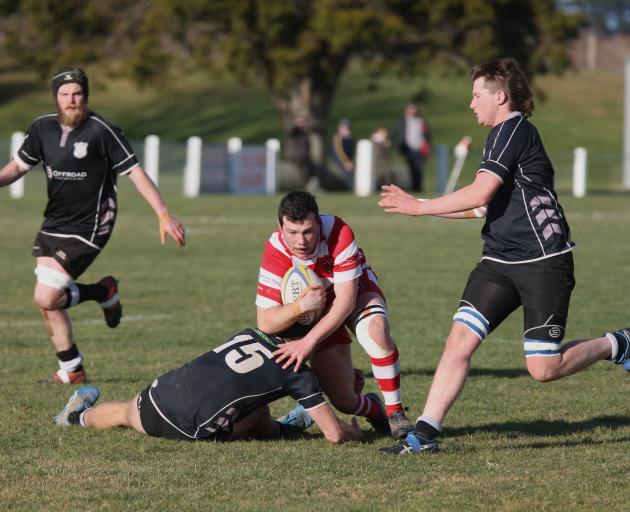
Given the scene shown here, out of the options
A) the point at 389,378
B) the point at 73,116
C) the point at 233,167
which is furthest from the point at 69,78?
the point at 233,167

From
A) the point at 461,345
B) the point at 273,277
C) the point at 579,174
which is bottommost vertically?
the point at 579,174

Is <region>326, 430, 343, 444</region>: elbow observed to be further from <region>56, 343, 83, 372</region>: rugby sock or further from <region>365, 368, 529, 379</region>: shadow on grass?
<region>56, 343, 83, 372</region>: rugby sock

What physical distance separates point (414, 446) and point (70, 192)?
3549 mm

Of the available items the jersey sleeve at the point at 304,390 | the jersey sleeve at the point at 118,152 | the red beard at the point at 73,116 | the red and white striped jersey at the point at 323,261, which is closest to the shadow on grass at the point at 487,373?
the jersey sleeve at the point at 118,152

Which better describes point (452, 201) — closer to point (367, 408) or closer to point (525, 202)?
point (525, 202)

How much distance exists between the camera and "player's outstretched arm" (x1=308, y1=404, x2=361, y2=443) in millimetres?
6676

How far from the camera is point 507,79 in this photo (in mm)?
6527

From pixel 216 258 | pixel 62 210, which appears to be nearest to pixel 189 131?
pixel 216 258

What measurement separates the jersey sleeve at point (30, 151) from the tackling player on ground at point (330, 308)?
2561 mm

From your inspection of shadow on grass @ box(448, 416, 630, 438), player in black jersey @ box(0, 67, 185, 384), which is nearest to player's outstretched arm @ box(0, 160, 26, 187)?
player in black jersey @ box(0, 67, 185, 384)

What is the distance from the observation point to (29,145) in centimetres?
885

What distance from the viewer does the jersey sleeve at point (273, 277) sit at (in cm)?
688

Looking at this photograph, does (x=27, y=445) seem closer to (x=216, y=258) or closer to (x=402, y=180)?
(x=216, y=258)

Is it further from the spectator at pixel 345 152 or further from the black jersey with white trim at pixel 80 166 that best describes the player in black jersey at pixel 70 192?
the spectator at pixel 345 152
